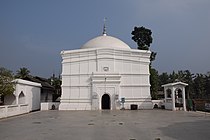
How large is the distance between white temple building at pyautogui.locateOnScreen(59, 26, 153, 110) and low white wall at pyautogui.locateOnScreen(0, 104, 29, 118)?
6.35m

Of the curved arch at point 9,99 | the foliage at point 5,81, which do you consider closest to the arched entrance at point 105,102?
the curved arch at point 9,99

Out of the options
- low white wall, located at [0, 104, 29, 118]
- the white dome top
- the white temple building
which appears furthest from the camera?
the white dome top

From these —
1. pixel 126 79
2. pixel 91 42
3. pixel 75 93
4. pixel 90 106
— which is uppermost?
pixel 91 42

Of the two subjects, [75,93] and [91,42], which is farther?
[91,42]

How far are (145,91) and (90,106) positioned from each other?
859cm

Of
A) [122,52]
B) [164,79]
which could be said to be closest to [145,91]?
[122,52]

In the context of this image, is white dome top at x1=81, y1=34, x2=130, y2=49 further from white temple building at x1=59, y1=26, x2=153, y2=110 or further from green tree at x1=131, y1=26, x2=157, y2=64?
green tree at x1=131, y1=26, x2=157, y2=64

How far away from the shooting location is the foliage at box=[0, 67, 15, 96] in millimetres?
21016

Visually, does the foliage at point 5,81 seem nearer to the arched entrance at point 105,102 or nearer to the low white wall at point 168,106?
the arched entrance at point 105,102

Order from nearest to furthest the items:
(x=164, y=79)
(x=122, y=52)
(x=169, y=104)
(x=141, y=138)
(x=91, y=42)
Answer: (x=141, y=138) < (x=169, y=104) < (x=122, y=52) < (x=91, y=42) < (x=164, y=79)

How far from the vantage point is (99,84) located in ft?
96.3

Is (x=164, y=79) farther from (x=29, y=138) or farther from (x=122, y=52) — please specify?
(x=29, y=138)

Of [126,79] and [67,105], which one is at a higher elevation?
[126,79]

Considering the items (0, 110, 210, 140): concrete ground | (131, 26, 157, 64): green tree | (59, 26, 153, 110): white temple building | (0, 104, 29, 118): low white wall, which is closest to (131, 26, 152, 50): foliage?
(131, 26, 157, 64): green tree
